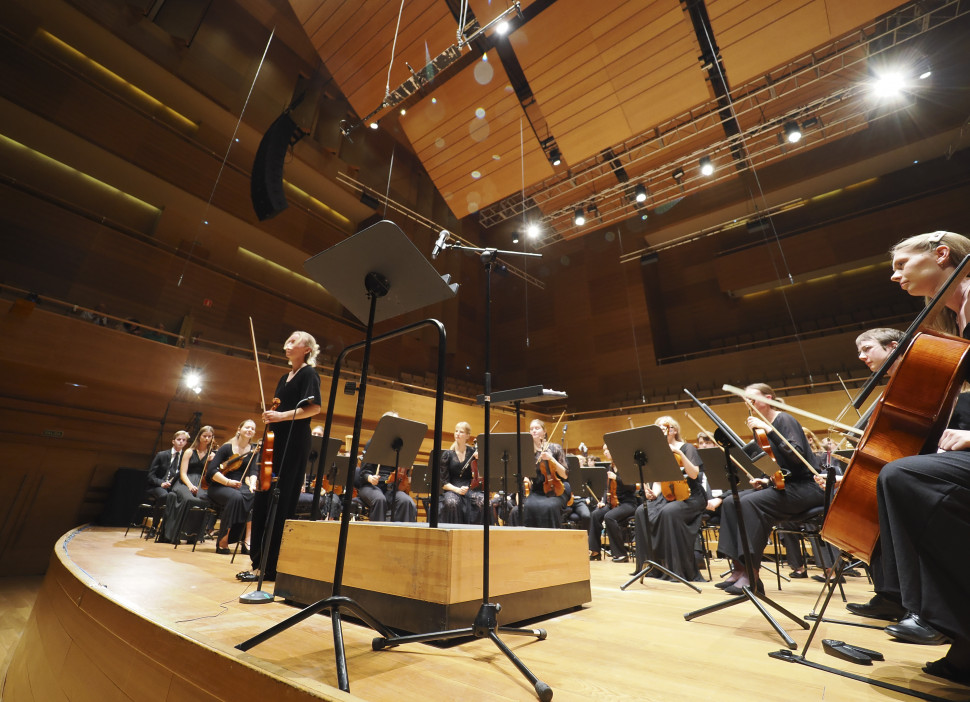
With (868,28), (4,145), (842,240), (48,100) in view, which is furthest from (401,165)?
(842,240)

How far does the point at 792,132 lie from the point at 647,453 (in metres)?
6.32

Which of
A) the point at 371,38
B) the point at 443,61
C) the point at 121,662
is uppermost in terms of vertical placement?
the point at 371,38

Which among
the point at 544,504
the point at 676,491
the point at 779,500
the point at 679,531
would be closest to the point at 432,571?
the point at 779,500

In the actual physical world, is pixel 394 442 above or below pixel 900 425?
above

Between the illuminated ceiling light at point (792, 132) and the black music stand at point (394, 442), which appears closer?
the black music stand at point (394, 442)

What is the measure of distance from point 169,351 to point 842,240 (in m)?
12.3

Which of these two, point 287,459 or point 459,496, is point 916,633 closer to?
point 287,459

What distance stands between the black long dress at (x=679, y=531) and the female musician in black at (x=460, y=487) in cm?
166

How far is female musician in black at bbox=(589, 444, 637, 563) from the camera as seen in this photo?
447 cm

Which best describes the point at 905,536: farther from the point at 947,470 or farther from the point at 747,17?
the point at 747,17

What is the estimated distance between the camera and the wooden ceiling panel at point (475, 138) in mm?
6566

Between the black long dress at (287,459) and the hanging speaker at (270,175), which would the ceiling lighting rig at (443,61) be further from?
the black long dress at (287,459)

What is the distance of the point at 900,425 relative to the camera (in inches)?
46.8

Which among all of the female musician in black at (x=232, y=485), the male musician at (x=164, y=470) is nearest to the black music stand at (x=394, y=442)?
the female musician in black at (x=232, y=485)
